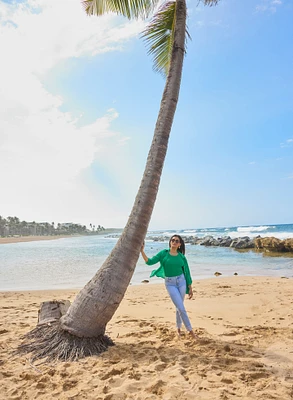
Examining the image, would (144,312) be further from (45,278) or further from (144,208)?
(45,278)

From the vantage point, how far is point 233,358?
14.9ft

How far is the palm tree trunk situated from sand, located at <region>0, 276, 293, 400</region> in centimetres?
55

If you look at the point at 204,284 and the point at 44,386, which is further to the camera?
the point at 204,284

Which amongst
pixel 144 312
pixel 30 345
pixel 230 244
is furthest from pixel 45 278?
pixel 230 244

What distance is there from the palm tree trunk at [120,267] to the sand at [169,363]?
1.81ft

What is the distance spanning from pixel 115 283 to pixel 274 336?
122 inches

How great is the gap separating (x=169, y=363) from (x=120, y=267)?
5.00 ft

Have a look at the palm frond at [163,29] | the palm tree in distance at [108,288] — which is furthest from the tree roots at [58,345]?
the palm frond at [163,29]

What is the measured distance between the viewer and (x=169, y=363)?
440 centimetres

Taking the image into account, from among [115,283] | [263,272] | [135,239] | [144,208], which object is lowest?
[263,272]

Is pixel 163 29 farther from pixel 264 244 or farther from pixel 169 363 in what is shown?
pixel 264 244

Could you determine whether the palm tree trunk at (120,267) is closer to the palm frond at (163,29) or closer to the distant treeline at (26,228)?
the palm frond at (163,29)

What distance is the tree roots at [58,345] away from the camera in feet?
15.4

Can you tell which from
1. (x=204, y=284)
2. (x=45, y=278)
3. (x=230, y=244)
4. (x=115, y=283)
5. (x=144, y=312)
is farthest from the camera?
(x=230, y=244)
